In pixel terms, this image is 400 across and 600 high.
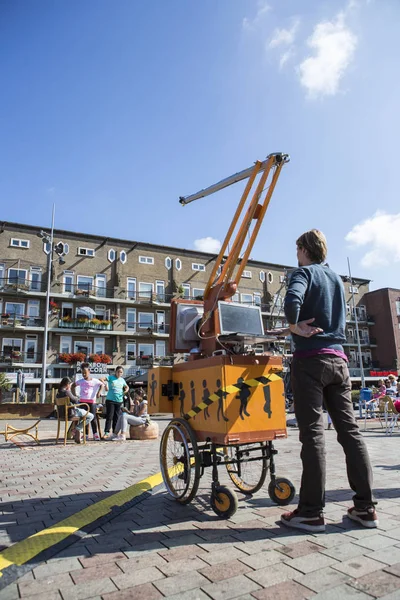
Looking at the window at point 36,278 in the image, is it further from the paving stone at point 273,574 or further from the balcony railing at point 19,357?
the paving stone at point 273,574

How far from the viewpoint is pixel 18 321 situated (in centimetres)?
3612

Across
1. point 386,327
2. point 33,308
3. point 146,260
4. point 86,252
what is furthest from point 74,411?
point 386,327

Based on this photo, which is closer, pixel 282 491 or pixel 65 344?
pixel 282 491

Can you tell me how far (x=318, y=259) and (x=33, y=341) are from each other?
3745 cm

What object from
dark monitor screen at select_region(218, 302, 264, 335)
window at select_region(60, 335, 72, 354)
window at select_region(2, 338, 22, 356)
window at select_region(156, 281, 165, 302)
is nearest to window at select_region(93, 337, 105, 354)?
window at select_region(60, 335, 72, 354)

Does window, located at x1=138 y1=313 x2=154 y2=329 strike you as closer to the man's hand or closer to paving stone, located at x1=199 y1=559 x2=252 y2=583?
the man's hand

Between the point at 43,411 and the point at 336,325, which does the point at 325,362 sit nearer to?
the point at 336,325

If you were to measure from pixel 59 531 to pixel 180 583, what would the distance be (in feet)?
4.36

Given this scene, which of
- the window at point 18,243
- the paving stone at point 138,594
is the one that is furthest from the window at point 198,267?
the paving stone at point 138,594

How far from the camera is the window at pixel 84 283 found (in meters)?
38.8

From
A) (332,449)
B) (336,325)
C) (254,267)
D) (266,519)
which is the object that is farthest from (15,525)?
(254,267)

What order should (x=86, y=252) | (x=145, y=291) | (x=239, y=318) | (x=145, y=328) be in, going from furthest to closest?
(x=145, y=291) < (x=145, y=328) < (x=86, y=252) < (x=239, y=318)

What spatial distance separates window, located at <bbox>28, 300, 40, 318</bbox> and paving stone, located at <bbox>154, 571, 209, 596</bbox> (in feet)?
125

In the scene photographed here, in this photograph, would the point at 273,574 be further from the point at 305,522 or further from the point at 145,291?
the point at 145,291
